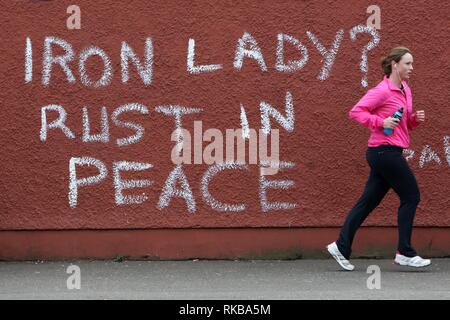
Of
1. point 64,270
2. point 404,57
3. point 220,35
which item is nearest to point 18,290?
point 64,270

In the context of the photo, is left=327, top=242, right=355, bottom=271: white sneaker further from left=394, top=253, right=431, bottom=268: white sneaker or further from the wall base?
the wall base

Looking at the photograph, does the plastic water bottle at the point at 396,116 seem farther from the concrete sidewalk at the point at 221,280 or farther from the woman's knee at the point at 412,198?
the concrete sidewalk at the point at 221,280

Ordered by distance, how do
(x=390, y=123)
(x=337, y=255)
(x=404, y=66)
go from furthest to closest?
1. (x=337, y=255)
2. (x=404, y=66)
3. (x=390, y=123)

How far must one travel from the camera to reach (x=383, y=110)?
8.71 meters

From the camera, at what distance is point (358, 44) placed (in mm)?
9445

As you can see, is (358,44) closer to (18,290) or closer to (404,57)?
(404,57)

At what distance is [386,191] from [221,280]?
146 cm

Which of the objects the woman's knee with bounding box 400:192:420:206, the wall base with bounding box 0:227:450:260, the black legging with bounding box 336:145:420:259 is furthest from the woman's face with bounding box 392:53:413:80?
the wall base with bounding box 0:227:450:260

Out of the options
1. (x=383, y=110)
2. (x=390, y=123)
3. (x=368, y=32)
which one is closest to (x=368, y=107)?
(x=383, y=110)

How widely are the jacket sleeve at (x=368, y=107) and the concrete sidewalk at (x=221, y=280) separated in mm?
1198

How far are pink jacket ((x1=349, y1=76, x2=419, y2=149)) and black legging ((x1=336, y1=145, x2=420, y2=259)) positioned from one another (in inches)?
2.6

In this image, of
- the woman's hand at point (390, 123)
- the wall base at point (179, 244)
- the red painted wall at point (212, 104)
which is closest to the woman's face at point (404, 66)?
the woman's hand at point (390, 123)

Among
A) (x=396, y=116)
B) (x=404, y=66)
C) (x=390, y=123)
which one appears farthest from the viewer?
(x=404, y=66)

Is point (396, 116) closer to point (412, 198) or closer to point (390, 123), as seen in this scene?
point (390, 123)
